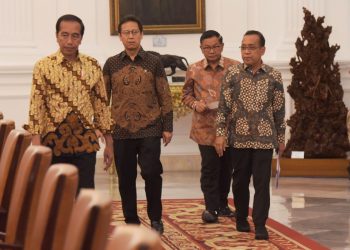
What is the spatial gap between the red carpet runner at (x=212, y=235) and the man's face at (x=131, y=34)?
151 centimetres

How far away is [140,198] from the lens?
9203 millimetres

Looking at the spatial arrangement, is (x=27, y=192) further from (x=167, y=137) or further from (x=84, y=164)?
(x=167, y=137)

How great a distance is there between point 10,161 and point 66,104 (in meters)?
1.80

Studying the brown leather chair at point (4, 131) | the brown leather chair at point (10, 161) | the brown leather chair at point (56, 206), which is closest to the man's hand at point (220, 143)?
the brown leather chair at point (4, 131)

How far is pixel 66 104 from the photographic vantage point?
18.2ft

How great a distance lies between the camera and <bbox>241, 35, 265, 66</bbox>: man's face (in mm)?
6609

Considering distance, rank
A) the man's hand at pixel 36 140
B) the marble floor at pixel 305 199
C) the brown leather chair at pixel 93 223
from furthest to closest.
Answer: the marble floor at pixel 305 199 < the man's hand at pixel 36 140 < the brown leather chair at pixel 93 223

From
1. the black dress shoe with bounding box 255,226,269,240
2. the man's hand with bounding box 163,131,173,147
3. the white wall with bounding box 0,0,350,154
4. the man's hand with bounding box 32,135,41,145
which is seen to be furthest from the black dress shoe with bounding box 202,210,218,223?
the white wall with bounding box 0,0,350,154

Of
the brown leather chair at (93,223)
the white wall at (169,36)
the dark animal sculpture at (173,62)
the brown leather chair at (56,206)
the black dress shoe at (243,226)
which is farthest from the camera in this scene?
the white wall at (169,36)

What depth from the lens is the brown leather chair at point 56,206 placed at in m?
2.59

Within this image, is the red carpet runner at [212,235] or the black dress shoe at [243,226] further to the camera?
the black dress shoe at [243,226]

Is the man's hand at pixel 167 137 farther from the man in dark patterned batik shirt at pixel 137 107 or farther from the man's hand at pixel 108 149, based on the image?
the man's hand at pixel 108 149

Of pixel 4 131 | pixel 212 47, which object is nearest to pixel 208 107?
pixel 212 47

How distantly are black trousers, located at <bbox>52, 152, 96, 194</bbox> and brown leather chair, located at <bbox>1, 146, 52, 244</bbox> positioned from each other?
85.9 inches
